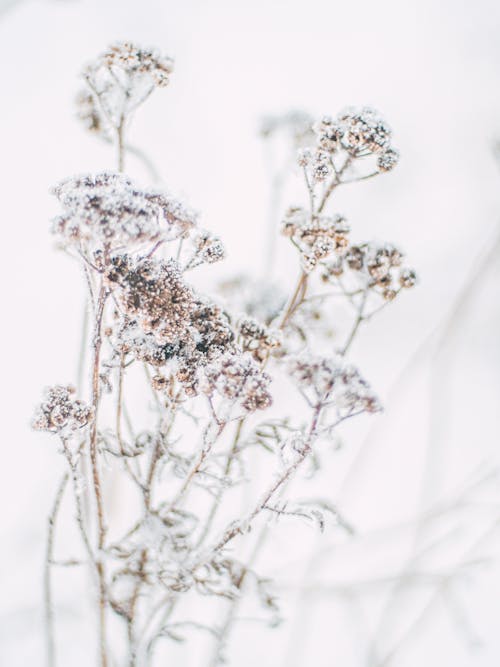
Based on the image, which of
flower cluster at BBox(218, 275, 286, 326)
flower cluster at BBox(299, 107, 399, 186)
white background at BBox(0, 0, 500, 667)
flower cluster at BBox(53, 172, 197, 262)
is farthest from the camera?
white background at BBox(0, 0, 500, 667)

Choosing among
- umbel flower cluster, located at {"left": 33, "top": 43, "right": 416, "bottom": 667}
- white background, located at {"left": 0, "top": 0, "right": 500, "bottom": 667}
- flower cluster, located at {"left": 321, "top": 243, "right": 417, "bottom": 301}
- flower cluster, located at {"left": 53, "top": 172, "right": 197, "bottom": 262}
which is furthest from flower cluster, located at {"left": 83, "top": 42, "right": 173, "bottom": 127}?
white background, located at {"left": 0, "top": 0, "right": 500, "bottom": 667}

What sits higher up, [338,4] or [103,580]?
[338,4]

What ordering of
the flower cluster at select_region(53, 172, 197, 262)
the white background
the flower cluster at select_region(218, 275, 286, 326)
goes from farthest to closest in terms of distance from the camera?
the white background
the flower cluster at select_region(218, 275, 286, 326)
the flower cluster at select_region(53, 172, 197, 262)

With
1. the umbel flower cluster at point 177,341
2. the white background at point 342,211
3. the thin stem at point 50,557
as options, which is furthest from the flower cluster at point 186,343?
the white background at point 342,211

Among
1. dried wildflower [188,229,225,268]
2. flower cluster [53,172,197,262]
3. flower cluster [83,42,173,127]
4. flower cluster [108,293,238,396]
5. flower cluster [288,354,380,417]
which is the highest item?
flower cluster [83,42,173,127]

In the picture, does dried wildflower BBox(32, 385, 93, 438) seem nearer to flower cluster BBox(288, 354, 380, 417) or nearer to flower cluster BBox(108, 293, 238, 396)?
flower cluster BBox(108, 293, 238, 396)

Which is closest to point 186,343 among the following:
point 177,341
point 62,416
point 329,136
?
point 177,341

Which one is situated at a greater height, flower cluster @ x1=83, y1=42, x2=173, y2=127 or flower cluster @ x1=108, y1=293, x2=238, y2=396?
flower cluster @ x1=83, y1=42, x2=173, y2=127

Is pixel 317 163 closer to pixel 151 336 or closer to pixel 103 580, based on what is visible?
pixel 151 336

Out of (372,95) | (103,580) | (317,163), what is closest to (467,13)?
(372,95)
